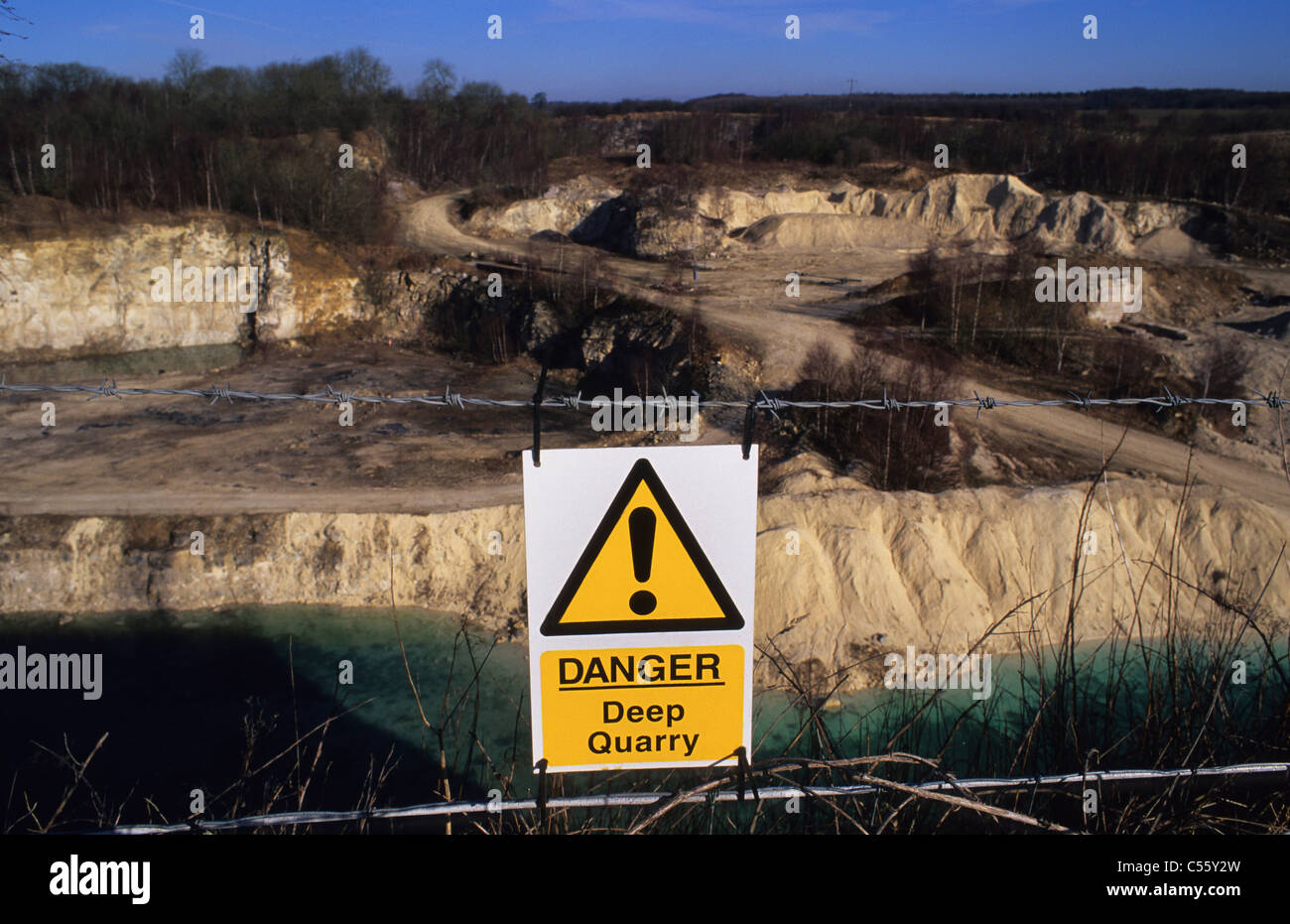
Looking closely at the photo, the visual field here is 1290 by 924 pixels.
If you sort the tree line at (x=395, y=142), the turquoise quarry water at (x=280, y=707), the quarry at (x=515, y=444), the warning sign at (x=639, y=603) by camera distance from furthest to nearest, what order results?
the tree line at (x=395, y=142), the quarry at (x=515, y=444), the turquoise quarry water at (x=280, y=707), the warning sign at (x=639, y=603)

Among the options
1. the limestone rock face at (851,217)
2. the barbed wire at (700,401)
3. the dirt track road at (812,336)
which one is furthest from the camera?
the limestone rock face at (851,217)

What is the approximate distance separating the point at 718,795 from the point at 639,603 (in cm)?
97

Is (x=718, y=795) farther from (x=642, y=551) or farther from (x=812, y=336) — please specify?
(x=812, y=336)

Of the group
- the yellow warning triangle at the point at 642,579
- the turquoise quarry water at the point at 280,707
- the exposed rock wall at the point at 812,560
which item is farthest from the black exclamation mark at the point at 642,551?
the exposed rock wall at the point at 812,560

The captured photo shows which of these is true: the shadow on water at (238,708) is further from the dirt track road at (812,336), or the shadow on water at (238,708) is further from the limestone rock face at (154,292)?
the limestone rock face at (154,292)

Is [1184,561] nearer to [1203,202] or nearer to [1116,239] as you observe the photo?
[1116,239]

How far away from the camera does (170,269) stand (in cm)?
3591

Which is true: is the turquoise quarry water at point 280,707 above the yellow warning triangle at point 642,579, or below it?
below

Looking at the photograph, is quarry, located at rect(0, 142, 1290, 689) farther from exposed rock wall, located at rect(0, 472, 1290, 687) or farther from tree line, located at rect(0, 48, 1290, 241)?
tree line, located at rect(0, 48, 1290, 241)

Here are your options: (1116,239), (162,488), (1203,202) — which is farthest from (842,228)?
(162,488)

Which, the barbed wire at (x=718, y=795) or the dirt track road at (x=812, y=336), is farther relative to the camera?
the dirt track road at (x=812, y=336)

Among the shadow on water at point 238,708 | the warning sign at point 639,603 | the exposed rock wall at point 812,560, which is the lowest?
the shadow on water at point 238,708

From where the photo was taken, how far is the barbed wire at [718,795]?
3227mm
